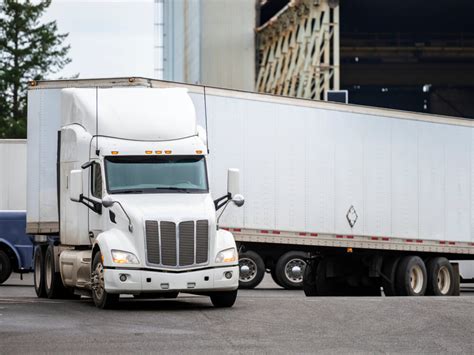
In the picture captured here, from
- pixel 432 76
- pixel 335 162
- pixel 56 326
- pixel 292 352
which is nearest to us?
pixel 292 352

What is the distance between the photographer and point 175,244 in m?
18.8

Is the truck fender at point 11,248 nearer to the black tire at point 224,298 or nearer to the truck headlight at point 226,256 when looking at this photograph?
the black tire at point 224,298

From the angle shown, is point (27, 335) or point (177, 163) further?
point (177, 163)

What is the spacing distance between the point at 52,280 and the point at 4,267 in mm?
9312

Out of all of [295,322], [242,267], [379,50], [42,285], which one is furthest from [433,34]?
[295,322]

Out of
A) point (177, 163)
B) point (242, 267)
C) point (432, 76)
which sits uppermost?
point (432, 76)

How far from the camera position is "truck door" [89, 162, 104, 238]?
65.0 ft

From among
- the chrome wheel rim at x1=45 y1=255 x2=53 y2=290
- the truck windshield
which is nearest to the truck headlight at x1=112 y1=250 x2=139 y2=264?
the truck windshield

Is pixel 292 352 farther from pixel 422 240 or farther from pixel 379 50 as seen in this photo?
pixel 379 50

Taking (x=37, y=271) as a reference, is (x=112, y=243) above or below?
above

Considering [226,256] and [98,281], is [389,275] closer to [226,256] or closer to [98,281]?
[226,256]

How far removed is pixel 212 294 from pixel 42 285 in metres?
5.20

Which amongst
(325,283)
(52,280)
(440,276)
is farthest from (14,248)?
(440,276)

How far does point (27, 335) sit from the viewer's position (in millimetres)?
15023
